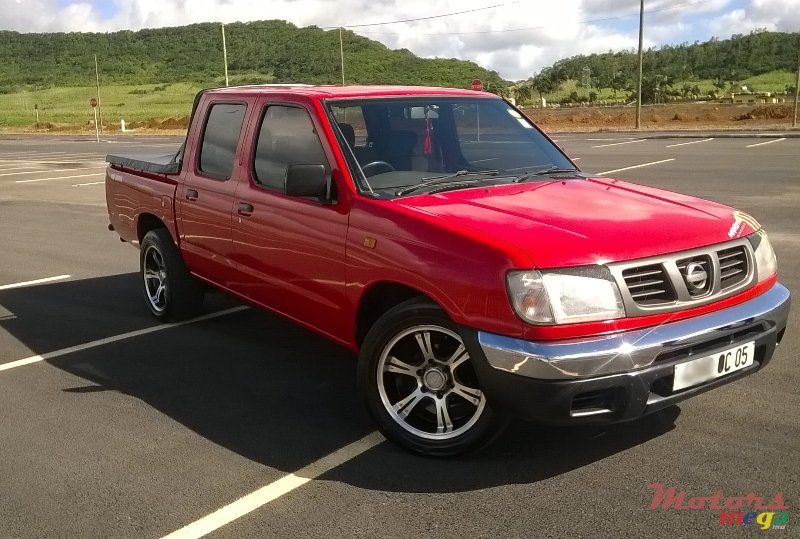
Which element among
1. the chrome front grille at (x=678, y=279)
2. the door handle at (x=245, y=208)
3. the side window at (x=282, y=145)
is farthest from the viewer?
the door handle at (x=245, y=208)

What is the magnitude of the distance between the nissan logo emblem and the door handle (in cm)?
263

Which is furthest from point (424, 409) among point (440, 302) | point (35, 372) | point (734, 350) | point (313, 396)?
point (35, 372)

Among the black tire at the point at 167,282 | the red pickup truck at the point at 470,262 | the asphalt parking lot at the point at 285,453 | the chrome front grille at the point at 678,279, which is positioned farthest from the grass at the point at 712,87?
the chrome front grille at the point at 678,279

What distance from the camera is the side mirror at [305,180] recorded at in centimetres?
427

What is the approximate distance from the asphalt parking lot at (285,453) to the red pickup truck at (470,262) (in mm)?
356

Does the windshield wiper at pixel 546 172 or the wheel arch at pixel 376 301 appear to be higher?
the windshield wiper at pixel 546 172

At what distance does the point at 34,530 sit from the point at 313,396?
1798mm

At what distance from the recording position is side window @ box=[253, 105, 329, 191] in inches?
188

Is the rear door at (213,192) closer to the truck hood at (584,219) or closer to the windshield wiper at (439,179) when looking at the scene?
the windshield wiper at (439,179)

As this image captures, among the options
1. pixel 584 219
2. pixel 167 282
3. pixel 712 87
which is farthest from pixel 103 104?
pixel 584 219

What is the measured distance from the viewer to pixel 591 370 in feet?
11.1

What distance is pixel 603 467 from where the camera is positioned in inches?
150

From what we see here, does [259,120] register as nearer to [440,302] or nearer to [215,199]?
[215,199]

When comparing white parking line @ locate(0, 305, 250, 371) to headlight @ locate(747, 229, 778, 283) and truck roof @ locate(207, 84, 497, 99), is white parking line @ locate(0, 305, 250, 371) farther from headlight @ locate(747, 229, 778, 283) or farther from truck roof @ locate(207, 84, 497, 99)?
headlight @ locate(747, 229, 778, 283)
